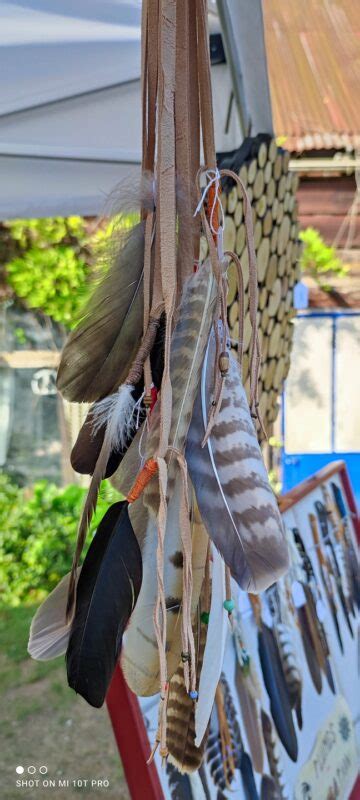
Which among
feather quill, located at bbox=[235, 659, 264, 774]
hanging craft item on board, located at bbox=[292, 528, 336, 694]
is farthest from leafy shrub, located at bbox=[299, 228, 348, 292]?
feather quill, located at bbox=[235, 659, 264, 774]

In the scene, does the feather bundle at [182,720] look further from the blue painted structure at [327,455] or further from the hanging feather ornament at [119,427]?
the blue painted structure at [327,455]

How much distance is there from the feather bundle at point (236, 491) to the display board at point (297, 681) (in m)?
0.60

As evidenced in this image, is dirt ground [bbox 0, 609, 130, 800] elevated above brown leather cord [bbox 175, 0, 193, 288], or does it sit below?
below

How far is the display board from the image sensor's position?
1.23m

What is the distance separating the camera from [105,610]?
2.12 ft

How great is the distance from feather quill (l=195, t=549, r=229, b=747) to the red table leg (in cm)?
42

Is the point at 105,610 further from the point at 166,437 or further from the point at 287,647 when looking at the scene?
the point at 287,647

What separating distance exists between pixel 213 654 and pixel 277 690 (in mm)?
823

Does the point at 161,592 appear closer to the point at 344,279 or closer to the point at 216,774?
the point at 216,774

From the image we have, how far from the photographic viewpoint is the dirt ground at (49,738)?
2.59m

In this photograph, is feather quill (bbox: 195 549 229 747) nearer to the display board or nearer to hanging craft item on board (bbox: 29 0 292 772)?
hanging craft item on board (bbox: 29 0 292 772)

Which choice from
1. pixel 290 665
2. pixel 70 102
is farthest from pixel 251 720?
pixel 70 102

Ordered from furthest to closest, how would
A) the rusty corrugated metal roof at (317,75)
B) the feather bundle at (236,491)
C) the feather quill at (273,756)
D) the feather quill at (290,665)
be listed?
the rusty corrugated metal roof at (317,75) → the feather quill at (290,665) → the feather quill at (273,756) → the feather bundle at (236,491)

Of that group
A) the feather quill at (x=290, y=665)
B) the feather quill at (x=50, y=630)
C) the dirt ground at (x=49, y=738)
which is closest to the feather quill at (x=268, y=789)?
the feather quill at (x=290, y=665)
